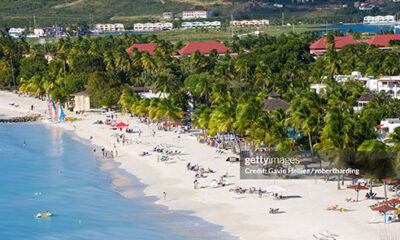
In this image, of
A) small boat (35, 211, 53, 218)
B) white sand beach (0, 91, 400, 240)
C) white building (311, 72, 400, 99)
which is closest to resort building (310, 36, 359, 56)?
white building (311, 72, 400, 99)

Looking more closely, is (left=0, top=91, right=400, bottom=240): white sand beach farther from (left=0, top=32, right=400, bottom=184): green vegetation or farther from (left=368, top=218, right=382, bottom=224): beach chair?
(left=0, top=32, right=400, bottom=184): green vegetation

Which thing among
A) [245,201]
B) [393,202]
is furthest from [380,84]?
[393,202]

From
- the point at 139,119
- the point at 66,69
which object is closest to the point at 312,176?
the point at 139,119

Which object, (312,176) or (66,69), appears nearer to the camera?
(312,176)

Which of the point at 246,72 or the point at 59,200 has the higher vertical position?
the point at 246,72

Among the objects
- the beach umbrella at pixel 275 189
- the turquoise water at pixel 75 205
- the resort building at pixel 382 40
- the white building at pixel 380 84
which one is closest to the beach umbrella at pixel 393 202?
the beach umbrella at pixel 275 189

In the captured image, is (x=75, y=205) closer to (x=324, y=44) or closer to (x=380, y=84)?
(x=380, y=84)

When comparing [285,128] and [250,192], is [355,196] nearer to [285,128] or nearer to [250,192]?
[250,192]

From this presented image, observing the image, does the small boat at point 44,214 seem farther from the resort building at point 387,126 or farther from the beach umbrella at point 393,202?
the resort building at point 387,126

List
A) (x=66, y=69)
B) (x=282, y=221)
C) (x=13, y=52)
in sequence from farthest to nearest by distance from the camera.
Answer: (x=13, y=52)
(x=66, y=69)
(x=282, y=221)
